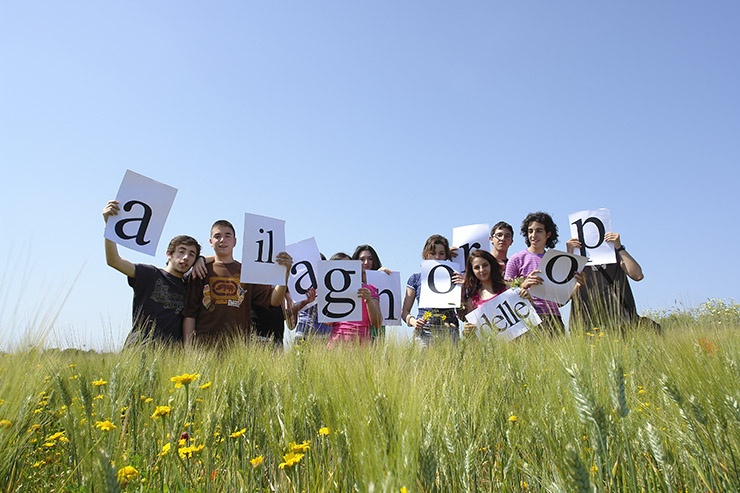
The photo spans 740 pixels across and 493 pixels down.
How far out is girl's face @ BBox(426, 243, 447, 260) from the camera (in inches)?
249

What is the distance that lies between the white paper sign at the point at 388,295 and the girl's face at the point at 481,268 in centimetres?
135

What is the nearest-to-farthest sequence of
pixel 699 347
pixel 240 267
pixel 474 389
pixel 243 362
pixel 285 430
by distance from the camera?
pixel 285 430 < pixel 474 389 < pixel 699 347 < pixel 243 362 < pixel 240 267

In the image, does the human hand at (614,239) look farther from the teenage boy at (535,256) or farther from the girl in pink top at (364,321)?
the girl in pink top at (364,321)

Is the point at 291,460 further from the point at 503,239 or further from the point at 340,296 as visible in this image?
the point at 503,239

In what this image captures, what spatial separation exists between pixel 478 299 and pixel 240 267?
261 cm

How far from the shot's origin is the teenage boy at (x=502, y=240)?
6312mm

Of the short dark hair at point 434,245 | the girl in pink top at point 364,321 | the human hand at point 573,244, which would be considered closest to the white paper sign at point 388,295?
the girl in pink top at point 364,321

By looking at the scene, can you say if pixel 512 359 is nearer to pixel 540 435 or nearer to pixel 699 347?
pixel 699 347

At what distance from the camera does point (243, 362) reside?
299 centimetres

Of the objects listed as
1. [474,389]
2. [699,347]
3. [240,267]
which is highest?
[240,267]

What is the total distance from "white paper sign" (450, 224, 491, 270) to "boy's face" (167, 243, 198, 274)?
3306 mm

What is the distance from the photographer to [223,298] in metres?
5.22

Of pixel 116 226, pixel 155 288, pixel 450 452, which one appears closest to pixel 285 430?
pixel 450 452

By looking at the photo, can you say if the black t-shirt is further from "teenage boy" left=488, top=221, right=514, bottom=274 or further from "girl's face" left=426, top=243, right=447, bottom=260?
"teenage boy" left=488, top=221, right=514, bottom=274
